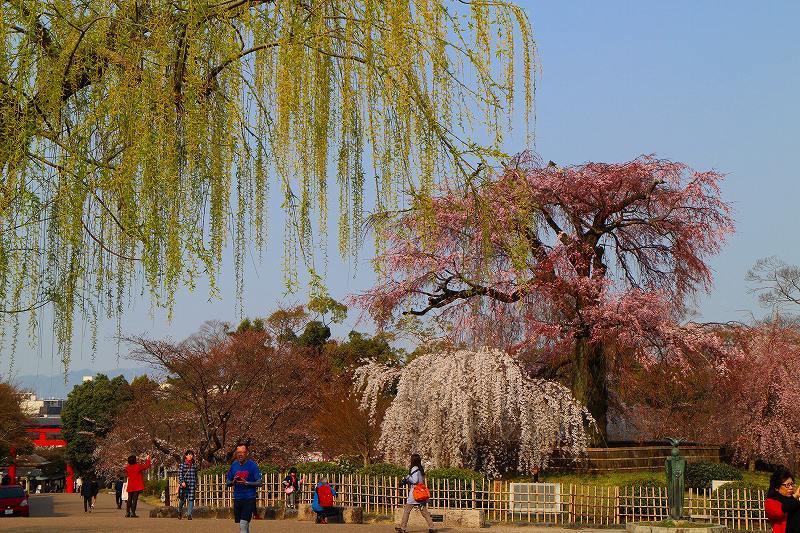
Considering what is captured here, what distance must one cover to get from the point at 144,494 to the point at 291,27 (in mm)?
53993

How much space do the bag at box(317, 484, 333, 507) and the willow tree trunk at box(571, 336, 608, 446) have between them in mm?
11672

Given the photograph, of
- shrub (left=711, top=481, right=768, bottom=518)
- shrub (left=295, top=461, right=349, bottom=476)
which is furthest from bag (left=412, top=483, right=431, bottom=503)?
shrub (left=295, top=461, right=349, bottom=476)

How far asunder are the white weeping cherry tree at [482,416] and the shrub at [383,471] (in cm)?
328

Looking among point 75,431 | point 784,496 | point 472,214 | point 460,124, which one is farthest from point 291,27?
point 75,431

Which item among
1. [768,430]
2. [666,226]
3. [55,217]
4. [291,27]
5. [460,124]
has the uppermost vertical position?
[666,226]

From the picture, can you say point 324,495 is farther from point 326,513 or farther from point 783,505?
point 783,505

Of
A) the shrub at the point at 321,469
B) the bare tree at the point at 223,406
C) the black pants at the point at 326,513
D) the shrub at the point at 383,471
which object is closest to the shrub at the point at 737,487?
the shrub at the point at 383,471

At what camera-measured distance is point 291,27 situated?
7.24 meters

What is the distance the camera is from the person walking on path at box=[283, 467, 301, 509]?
1044 inches

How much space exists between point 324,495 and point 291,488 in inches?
103

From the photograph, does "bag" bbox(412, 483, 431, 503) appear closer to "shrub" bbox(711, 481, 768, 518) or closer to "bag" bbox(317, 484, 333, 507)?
"bag" bbox(317, 484, 333, 507)

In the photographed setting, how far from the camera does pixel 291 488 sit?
86.7 feet

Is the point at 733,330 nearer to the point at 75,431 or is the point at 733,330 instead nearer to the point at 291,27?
the point at 291,27

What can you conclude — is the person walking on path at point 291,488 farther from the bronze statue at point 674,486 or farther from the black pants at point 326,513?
the bronze statue at point 674,486
